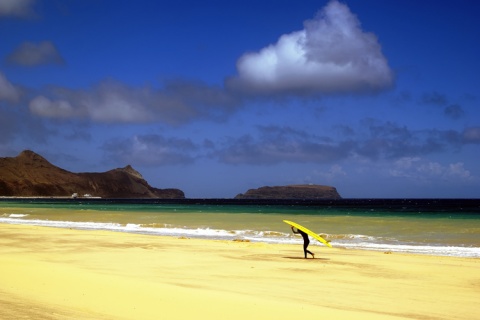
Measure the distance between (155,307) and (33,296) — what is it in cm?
223

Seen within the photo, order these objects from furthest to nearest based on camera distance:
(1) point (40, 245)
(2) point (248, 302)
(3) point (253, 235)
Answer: (3) point (253, 235)
(1) point (40, 245)
(2) point (248, 302)

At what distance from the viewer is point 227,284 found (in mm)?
11586

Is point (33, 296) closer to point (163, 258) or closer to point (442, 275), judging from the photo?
point (163, 258)

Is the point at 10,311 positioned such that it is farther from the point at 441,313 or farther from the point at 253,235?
the point at 253,235

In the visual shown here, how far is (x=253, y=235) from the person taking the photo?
30016mm

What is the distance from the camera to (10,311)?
7.30 metres

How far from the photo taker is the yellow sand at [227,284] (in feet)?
26.2

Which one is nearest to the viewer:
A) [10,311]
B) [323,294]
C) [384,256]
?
[10,311]

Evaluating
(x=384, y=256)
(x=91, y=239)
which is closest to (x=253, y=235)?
(x=91, y=239)

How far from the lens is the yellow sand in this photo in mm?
7988

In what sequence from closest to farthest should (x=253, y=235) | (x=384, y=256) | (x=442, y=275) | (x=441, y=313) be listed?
(x=441, y=313)
(x=442, y=275)
(x=384, y=256)
(x=253, y=235)

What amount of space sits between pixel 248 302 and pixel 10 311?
149 inches

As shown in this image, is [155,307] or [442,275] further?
[442,275]

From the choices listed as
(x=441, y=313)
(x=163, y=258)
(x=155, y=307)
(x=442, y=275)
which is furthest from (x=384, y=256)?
(x=155, y=307)
